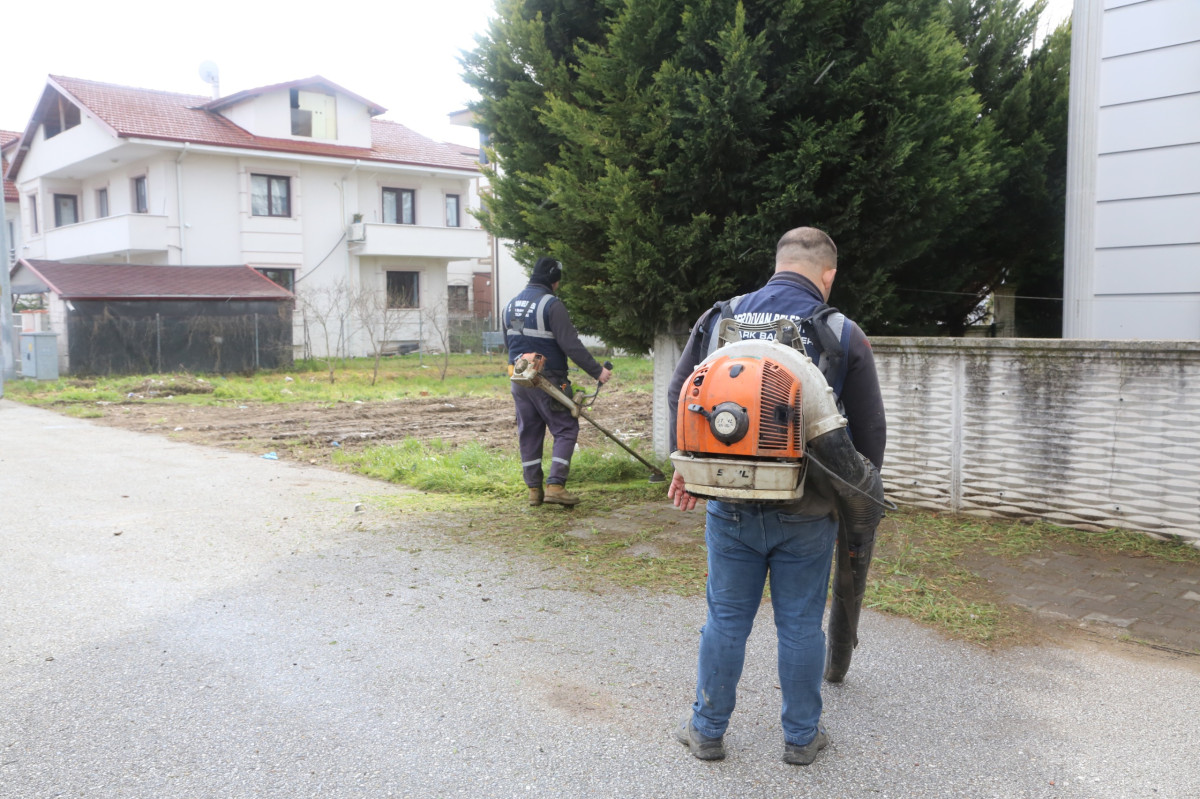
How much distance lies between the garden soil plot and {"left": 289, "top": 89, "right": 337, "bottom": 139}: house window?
16.2 metres

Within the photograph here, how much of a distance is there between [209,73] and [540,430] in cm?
3058

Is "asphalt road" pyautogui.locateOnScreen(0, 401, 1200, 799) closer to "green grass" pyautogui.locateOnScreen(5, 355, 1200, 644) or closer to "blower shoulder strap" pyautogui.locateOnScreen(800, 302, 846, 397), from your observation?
"green grass" pyautogui.locateOnScreen(5, 355, 1200, 644)

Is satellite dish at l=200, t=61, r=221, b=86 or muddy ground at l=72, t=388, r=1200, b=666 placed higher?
satellite dish at l=200, t=61, r=221, b=86

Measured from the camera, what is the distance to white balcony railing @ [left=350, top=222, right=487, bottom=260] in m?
30.2

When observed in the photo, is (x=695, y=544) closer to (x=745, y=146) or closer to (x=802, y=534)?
(x=745, y=146)

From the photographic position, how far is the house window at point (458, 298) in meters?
34.2

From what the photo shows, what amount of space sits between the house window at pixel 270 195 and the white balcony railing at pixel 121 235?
2787 millimetres

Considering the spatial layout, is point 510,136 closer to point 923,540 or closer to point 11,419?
point 923,540

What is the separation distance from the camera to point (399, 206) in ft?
105

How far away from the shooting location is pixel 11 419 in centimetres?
1410

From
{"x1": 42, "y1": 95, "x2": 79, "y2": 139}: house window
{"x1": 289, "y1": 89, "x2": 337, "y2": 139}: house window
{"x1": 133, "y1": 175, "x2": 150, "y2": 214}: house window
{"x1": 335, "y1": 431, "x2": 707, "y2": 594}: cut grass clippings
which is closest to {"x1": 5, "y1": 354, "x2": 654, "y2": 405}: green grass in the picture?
{"x1": 335, "y1": 431, "x2": 707, "y2": 594}: cut grass clippings

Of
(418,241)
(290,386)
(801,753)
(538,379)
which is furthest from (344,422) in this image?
(418,241)

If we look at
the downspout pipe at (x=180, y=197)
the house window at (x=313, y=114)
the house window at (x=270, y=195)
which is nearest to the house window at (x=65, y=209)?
the downspout pipe at (x=180, y=197)

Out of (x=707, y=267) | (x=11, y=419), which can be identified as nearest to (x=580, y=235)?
(x=707, y=267)
